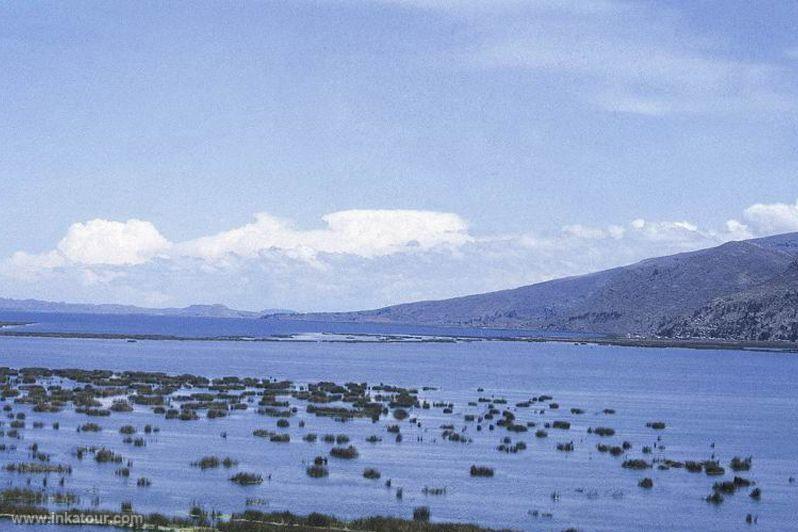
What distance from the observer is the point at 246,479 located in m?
42.1

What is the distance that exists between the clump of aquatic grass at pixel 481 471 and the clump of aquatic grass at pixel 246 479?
34.3 ft

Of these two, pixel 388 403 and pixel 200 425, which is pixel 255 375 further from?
pixel 200 425

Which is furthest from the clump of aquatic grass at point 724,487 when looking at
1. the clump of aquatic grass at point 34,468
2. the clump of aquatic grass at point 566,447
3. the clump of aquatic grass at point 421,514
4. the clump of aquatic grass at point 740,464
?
the clump of aquatic grass at point 34,468

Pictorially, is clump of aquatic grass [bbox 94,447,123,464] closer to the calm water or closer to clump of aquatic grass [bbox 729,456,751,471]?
the calm water

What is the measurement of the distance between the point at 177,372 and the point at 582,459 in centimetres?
6636

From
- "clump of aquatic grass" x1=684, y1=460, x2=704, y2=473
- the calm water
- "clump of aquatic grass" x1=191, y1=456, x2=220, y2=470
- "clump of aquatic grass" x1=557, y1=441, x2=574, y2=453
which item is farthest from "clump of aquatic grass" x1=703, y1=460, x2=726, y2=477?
"clump of aquatic grass" x1=191, y1=456, x2=220, y2=470

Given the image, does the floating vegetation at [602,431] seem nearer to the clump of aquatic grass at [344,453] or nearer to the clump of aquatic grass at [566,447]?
the clump of aquatic grass at [566,447]

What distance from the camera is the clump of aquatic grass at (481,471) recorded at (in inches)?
1838

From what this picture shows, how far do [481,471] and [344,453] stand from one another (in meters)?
7.72

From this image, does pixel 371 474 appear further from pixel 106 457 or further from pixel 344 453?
pixel 106 457

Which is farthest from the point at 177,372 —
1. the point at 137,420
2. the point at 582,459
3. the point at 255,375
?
the point at 582,459

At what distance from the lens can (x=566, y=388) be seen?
10394 cm

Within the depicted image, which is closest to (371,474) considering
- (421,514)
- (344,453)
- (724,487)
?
(344,453)

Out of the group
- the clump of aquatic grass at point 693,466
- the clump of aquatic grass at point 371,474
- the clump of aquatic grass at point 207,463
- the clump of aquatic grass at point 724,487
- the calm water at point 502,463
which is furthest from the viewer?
the clump of aquatic grass at point 693,466
